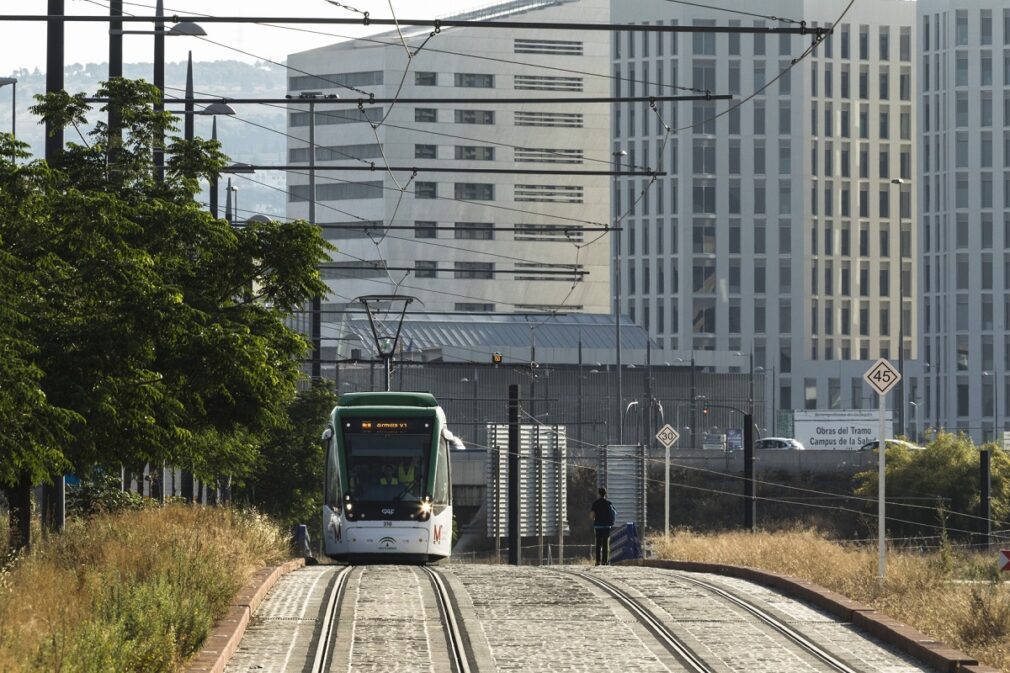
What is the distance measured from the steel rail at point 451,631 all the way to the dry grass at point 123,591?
211cm

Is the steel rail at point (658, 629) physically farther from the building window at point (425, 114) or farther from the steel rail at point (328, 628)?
the building window at point (425, 114)

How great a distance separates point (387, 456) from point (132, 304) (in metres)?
13.0

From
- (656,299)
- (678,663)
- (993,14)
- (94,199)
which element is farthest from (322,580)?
(993,14)

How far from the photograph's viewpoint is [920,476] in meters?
67.2

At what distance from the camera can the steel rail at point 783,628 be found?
599 inches

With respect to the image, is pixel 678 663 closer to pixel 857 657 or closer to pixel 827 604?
pixel 857 657

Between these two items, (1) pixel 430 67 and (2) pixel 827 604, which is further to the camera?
(1) pixel 430 67

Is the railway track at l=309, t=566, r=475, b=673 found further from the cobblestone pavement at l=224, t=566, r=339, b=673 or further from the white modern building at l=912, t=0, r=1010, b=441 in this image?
the white modern building at l=912, t=0, r=1010, b=441

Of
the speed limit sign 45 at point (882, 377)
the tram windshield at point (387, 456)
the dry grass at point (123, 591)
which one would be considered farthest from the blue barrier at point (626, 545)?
the speed limit sign 45 at point (882, 377)

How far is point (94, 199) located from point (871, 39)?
13701 cm

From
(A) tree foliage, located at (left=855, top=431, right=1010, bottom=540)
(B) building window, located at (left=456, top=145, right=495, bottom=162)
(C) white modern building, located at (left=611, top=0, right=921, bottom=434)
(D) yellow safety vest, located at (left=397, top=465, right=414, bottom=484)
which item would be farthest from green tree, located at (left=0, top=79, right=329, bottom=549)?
(B) building window, located at (left=456, top=145, right=495, bottom=162)

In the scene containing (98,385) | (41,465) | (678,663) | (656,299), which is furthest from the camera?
(656,299)

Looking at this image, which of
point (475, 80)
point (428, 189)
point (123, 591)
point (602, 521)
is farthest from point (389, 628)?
point (475, 80)

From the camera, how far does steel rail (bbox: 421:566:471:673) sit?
49.0ft
